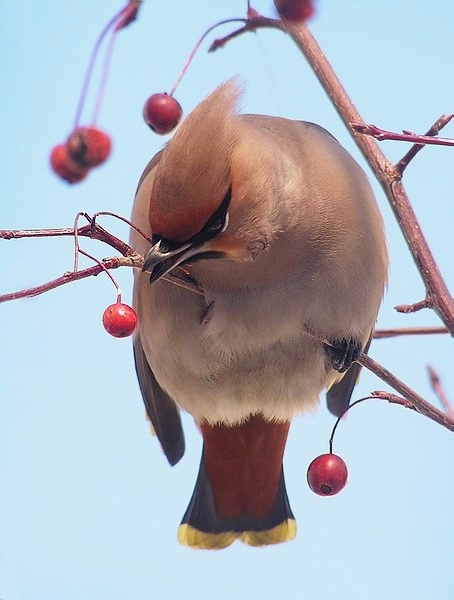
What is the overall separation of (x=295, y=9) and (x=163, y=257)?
525mm

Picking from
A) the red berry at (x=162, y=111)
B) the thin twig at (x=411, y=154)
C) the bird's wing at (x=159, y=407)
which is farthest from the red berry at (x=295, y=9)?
the bird's wing at (x=159, y=407)

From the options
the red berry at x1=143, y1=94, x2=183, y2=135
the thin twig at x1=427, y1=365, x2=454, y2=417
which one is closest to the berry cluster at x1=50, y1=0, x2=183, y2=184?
the red berry at x1=143, y1=94, x2=183, y2=135

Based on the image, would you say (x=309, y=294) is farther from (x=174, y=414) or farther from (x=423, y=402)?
(x=174, y=414)

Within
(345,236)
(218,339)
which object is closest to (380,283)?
(345,236)

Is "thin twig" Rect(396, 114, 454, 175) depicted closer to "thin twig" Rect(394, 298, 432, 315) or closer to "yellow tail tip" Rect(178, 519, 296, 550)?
"thin twig" Rect(394, 298, 432, 315)

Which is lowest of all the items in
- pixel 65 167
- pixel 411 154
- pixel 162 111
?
pixel 411 154

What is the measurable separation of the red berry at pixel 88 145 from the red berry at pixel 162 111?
119 mm

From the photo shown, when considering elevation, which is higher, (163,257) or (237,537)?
(163,257)

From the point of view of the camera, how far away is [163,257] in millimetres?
1840

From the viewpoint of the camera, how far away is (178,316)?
2492 mm

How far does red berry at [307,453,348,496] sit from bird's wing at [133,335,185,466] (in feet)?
2.27

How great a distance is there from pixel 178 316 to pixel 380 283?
54 centimetres

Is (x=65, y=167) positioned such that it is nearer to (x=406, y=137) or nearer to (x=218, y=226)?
(x=218, y=226)

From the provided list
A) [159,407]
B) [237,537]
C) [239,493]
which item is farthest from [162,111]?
[237,537]
